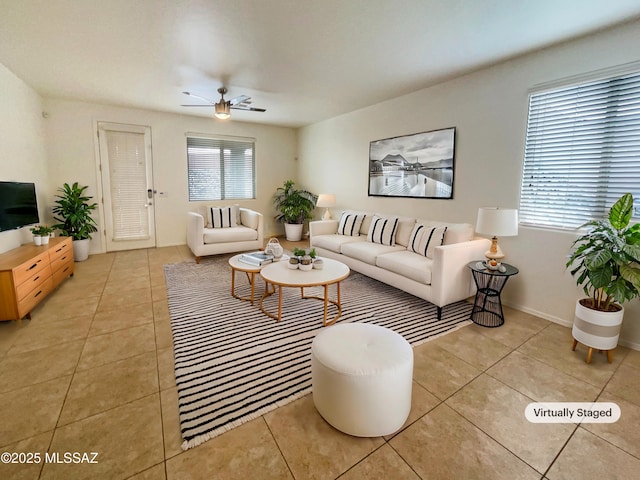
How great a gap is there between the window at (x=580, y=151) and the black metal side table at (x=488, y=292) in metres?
0.67

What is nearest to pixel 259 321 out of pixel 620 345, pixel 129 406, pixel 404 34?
pixel 129 406

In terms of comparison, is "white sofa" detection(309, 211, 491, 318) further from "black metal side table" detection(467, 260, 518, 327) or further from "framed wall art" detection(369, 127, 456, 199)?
"framed wall art" detection(369, 127, 456, 199)

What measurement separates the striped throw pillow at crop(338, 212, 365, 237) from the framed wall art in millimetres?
540

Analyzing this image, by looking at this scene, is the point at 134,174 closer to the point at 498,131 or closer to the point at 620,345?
the point at 498,131

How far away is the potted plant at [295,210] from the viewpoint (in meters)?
6.45

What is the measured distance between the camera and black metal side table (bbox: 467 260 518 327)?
110 inches

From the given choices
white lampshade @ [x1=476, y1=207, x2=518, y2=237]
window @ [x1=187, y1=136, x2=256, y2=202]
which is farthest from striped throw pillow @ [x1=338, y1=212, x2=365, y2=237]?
window @ [x1=187, y1=136, x2=256, y2=202]

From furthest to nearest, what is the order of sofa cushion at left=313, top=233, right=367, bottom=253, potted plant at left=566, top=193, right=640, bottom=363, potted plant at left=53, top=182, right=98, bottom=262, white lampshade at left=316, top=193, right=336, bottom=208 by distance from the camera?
white lampshade at left=316, top=193, right=336, bottom=208, potted plant at left=53, top=182, right=98, bottom=262, sofa cushion at left=313, top=233, right=367, bottom=253, potted plant at left=566, top=193, right=640, bottom=363

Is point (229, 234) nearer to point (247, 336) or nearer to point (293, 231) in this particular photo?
point (293, 231)

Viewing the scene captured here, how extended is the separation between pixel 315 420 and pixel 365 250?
7.81 feet

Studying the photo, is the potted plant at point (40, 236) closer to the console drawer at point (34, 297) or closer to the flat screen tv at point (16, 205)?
the flat screen tv at point (16, 205)

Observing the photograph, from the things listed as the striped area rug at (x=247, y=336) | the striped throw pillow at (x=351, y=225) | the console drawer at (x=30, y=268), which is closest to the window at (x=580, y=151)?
the striped area rug at (x=247, y=336)

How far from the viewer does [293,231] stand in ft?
21.4

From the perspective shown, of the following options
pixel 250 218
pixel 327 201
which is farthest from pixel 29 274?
pixel 327 201
